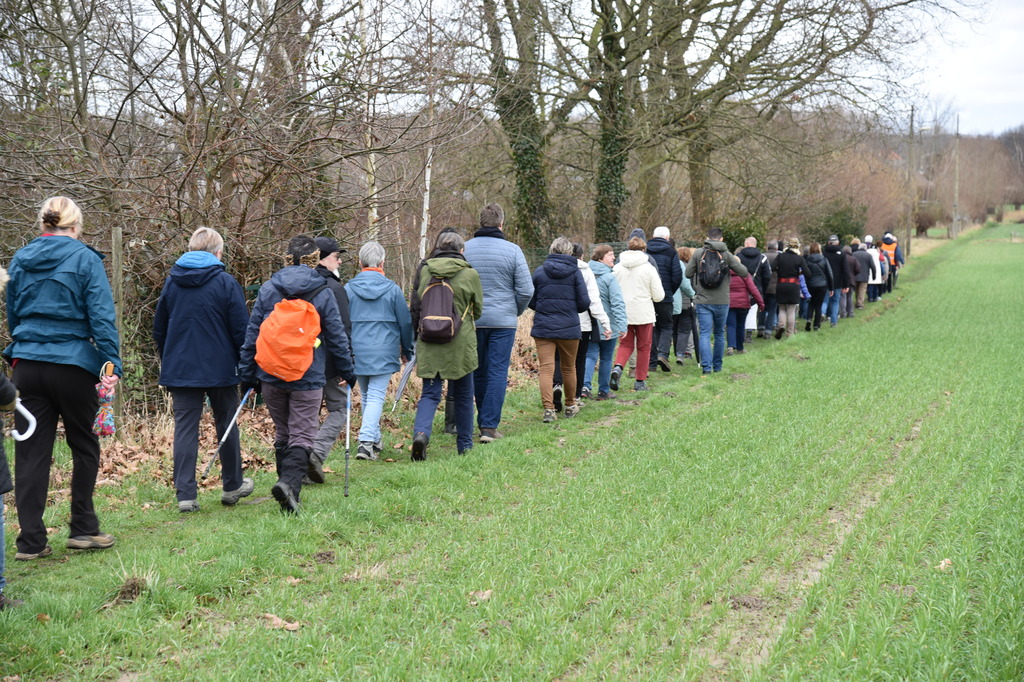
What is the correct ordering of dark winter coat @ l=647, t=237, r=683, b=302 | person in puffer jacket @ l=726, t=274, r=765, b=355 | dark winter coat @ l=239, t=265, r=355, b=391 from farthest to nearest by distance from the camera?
1. person in puffer jacket @ l=726, t=274, r=765, b=355
2. dark winter coat @ l=647, t=237, r=683, b=302
3. dark winter coat @ l=239, t=265, r=355, b=391

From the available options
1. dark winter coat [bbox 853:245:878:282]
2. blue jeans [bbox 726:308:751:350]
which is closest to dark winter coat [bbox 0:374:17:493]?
blue jeans [bbox 726:308:751:350]

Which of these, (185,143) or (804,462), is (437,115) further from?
(804,462)

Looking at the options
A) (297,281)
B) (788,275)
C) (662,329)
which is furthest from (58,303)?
(788,275)

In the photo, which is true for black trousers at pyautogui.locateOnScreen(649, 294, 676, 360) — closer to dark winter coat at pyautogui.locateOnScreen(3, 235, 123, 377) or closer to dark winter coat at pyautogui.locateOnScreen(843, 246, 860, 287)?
dark winter coat at pyautogui.locateOnScreen(843, 246, 860, 287)

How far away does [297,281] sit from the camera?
6316 millimetres

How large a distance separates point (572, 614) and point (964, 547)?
2.53 meters

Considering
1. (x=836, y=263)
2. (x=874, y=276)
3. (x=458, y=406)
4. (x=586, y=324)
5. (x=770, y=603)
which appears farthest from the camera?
(x=874, y=276)

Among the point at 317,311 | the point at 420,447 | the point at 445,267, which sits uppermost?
the point at 445,267

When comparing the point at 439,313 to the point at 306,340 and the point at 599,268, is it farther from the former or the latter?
the point at 599,268

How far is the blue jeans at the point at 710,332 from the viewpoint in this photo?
13359 millimetres

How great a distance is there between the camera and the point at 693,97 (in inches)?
767

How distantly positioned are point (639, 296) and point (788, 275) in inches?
252

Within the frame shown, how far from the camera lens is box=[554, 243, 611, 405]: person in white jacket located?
10445mm

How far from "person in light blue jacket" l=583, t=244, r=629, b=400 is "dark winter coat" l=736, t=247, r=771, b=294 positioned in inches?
201
